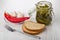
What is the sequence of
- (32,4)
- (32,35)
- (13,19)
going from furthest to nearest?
(32,4)
(13,19)
(32,35)

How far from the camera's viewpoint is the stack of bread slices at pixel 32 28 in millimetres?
712

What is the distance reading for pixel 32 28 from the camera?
28.2 inches

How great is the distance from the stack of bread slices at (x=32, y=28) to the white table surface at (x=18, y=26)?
0.08ft

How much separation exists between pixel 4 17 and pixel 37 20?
0.63 ft

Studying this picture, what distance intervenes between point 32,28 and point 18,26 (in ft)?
0.32

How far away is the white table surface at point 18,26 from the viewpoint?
71 centimetres

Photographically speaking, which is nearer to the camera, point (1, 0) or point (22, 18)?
point (22, 18)

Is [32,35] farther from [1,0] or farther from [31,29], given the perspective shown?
[1,0]

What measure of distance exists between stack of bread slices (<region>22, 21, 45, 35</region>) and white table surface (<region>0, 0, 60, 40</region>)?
3 centimetres

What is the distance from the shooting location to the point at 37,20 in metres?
0.80

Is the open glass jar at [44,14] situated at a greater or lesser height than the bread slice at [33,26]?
greater

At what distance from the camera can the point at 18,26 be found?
30.9 inches

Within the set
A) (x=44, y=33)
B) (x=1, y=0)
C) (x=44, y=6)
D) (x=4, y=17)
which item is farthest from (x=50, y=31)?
(x=1, y=0)

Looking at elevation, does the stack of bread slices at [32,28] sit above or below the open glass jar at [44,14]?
below
